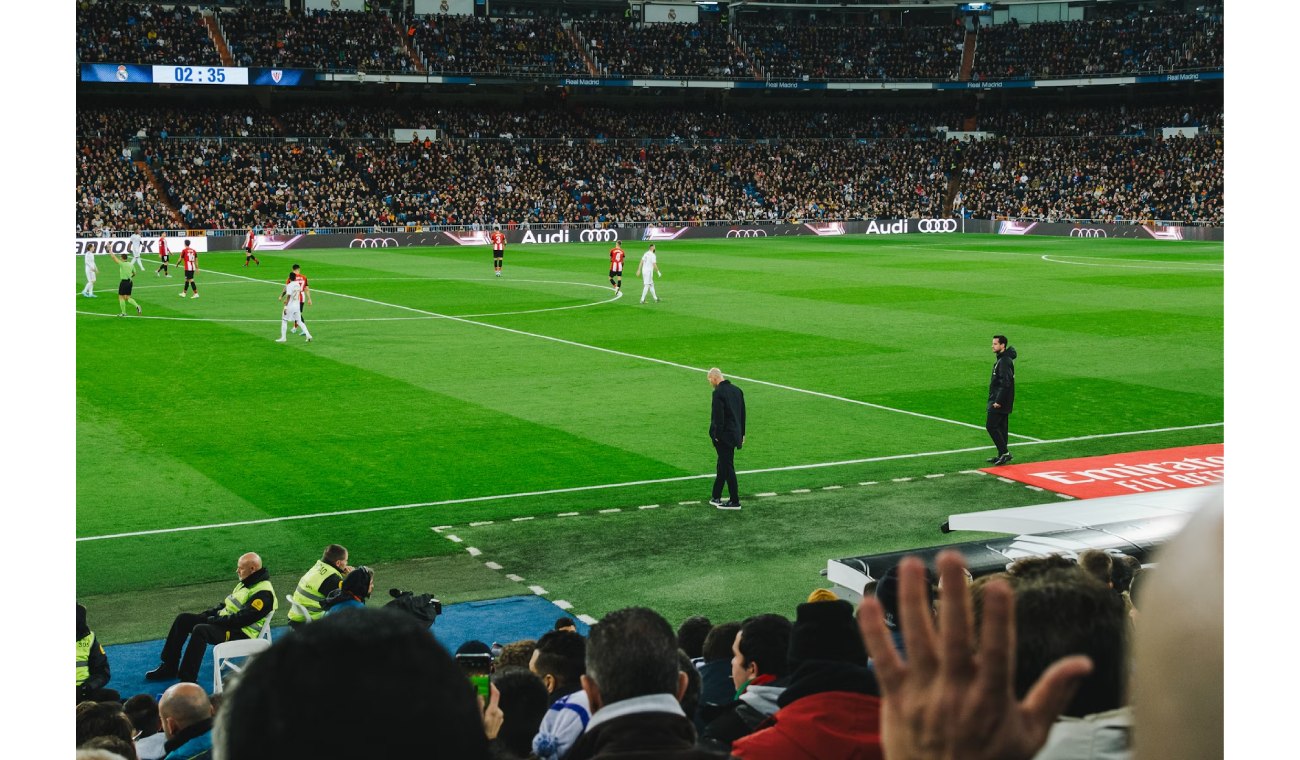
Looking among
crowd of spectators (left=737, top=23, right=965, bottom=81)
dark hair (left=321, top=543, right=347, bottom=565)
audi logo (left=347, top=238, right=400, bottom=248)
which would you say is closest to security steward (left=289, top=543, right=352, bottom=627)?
dark hair (left=321, top=543, right=347, bottom=565)

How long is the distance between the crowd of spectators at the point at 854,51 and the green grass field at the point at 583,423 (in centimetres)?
4749

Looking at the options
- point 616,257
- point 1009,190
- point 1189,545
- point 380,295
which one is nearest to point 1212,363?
point 616,257

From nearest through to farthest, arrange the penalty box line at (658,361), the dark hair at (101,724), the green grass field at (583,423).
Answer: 1. the dark hair at (101,724)
2. the green grass field at (583,423)
3. the penalty box line at (658,361)

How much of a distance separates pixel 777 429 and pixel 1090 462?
4.99m

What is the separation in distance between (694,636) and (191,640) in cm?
467

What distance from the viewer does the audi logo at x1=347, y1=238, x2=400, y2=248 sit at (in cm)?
6469

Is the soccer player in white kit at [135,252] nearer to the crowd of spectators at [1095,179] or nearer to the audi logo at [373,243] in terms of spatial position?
the audi logo at [373,243]

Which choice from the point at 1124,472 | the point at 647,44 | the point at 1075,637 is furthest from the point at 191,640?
the point at 647,44

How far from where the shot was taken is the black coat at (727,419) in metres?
16.7

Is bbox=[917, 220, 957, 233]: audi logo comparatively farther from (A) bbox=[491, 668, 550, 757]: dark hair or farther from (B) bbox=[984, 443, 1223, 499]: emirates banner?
(A) bbox=[491, 668, 550, 757]: dark hair

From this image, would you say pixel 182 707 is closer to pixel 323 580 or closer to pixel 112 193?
pixel 323 580

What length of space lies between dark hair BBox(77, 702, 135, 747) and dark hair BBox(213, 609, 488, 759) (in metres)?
5.56

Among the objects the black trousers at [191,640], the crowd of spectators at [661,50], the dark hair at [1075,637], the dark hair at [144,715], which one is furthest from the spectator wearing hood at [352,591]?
the crowd of spectators at [661,50]

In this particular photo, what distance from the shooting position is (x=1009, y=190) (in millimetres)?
82812
